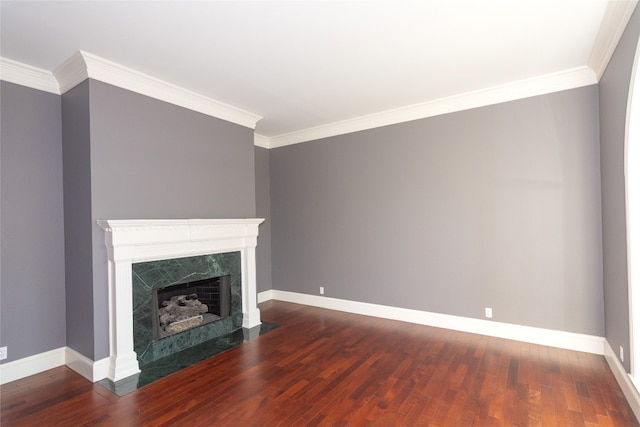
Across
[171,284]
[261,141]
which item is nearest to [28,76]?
[171,284]

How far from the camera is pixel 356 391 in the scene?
2.65m

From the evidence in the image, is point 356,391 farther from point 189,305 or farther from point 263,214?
point 263,214

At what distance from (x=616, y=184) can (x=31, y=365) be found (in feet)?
17.9

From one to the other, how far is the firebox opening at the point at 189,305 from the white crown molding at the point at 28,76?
7.55ft

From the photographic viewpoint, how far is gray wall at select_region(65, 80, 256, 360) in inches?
118

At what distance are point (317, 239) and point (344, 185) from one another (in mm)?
993

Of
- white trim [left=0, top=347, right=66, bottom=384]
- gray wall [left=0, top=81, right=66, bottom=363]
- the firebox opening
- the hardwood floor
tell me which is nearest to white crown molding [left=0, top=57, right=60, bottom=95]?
gray wall [left=0, top=81, right=66, bottom=363]

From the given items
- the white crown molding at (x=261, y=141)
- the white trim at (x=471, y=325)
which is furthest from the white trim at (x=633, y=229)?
the white crown molding at (x=261, y=141)

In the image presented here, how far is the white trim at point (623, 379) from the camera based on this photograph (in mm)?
2270

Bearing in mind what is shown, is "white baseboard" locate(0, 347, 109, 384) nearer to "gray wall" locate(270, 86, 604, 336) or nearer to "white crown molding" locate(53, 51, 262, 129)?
"white crown molding" locate(53, 51, 262, 129)

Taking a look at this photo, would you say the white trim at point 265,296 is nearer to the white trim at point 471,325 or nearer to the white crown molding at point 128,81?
the white trim at point 471,325

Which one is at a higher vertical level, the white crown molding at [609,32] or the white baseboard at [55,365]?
the white crown molding at [609,32]

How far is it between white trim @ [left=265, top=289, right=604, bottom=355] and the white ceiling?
2.71m

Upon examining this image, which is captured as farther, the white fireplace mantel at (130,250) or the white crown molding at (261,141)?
the white crown molding at (261,141)
